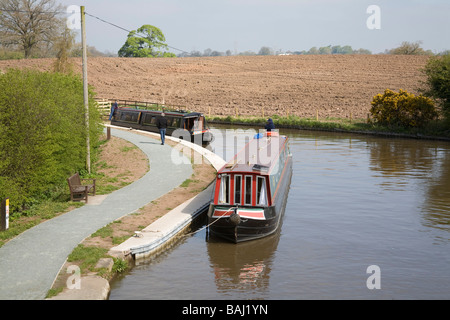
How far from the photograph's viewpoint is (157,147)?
30.0 meters

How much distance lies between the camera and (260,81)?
73.1 m

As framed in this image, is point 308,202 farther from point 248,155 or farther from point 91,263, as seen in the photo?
point 91,263

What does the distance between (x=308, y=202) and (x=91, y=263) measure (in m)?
11.2

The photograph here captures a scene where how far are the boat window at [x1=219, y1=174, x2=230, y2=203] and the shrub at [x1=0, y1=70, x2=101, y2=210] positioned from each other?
6105 mm

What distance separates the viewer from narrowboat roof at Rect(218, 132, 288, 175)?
56.2ft

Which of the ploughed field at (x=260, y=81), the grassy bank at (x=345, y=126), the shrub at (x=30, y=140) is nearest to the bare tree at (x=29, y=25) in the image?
the ploughed field at (x=260, y=81)

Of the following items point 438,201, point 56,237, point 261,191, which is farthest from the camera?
point 438,201

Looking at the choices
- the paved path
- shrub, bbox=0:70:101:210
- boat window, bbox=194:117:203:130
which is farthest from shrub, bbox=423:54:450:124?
shrub, bbox=0:70:101:210

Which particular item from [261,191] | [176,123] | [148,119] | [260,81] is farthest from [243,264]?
[260,81]

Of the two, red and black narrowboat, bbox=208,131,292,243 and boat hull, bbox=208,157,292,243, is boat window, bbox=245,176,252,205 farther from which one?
boat hull, bbox=208,157,292,243

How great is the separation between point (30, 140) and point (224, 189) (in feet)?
22.3

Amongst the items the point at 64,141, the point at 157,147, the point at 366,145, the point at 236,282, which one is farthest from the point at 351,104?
the point at 236,282

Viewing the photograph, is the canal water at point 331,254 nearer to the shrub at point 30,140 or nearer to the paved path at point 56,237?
the paved path at point 56,237

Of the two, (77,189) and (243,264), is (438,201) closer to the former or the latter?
(243,264)
